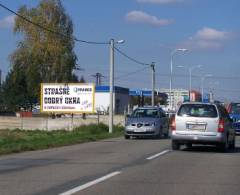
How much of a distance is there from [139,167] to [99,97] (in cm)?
7273

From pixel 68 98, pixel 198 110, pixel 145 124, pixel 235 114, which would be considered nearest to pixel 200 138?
pixel 198 110

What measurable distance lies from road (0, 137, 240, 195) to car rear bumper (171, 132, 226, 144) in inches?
27.0

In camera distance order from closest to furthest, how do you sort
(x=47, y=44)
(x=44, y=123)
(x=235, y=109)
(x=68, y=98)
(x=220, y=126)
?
(x=220, y=126) → (x=235, y=109) → (x=68, y=98) → (x=44, y=123) → (x=47, y=44)

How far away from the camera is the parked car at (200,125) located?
73.8 feet

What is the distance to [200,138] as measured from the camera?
22578 millimetres

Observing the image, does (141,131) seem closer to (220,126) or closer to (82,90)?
(220,126)

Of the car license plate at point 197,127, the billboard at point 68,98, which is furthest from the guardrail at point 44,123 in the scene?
the car license plate at point 197,127

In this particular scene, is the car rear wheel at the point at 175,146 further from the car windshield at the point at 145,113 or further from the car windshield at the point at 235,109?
the car windshield at the point at 235,109

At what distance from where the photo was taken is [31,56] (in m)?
71.0

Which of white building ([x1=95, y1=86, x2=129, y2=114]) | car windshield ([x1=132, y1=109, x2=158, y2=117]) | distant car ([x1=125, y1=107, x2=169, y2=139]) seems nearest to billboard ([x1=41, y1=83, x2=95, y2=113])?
car windshield ([x1=132, y1=109, x2=158, y2=117])

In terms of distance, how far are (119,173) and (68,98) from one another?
37.7 metres

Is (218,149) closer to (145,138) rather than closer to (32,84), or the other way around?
(145,138)

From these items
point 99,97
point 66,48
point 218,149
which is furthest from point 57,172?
point 99,97

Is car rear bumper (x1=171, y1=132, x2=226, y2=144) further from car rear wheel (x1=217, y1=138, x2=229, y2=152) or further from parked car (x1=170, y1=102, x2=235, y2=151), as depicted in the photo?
car rear wheel (x1=217, y1=138, x2=229, y2=152)
